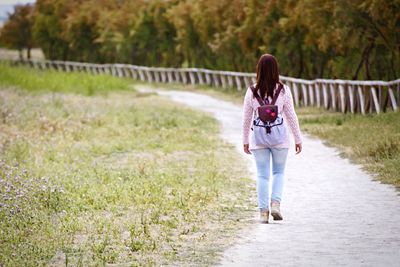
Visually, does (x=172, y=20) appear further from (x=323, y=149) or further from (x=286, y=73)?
(x=323, y=149)

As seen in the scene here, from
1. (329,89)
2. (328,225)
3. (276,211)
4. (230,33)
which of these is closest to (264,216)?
(276,211)

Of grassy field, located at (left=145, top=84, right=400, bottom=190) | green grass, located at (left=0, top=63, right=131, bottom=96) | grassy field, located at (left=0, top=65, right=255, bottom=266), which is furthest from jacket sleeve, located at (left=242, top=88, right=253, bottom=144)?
green grass, located at (left=0, top=63, right=131, bottom=96)

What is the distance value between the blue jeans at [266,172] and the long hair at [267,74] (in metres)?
0.63

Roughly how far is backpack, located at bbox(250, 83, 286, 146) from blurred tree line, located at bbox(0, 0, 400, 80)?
14.2 m

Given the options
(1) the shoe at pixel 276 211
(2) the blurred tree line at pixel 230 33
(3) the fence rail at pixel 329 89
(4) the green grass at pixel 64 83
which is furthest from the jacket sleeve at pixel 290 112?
(4) the green grass at pixel 64 83

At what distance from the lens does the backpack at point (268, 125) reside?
10.5 m

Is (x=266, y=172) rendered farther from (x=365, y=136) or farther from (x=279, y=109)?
(x=365, y=136)

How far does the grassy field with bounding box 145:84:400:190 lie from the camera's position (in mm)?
14703

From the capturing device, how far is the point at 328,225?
34.1ft

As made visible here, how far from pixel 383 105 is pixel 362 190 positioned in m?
12.4

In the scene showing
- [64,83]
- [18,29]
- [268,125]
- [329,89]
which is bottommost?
[18,29]

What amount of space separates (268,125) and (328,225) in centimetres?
121

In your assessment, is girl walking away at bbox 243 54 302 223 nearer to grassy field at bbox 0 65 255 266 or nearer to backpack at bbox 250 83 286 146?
backpack at bbox 250 83 286 146

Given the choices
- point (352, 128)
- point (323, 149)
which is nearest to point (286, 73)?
point (352, 128)
